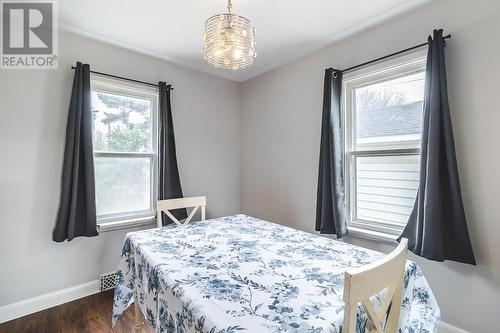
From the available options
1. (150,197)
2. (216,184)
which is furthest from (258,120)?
(150,197)

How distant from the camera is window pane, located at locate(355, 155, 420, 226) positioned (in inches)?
77.3

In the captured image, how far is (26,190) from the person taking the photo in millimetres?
2045

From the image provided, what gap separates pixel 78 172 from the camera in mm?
2170

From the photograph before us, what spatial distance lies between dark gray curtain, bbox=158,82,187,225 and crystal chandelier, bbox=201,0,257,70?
1.23 metres

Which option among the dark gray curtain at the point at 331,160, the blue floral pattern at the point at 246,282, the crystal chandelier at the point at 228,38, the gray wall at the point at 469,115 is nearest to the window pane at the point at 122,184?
the blue floral pattern at the point at 246,282

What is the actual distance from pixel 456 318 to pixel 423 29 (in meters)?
2.04

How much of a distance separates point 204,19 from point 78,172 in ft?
5.52

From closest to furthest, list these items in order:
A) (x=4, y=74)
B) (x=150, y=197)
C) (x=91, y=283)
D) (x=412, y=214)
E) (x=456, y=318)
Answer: (x=456, y=318) < (x=412, y=214) < (x=4, y=74) < (x=91, y=283) < (x=150, y=197)

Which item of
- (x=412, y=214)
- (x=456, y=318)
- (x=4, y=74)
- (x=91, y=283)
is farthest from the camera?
(x=91, y=283)

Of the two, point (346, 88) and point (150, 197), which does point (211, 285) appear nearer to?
point (150, 197)

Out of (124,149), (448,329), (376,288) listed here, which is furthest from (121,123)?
(448,329)

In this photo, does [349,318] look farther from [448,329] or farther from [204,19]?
[204,19]

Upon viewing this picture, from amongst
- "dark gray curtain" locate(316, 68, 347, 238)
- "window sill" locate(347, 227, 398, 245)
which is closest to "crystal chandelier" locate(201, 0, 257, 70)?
"dark gray curtain" locate(316, 68, 347, 238)

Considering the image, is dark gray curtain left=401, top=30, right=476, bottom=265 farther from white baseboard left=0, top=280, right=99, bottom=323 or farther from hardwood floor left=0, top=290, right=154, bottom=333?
white baseboard left=0, top=280, right=99, bottom=323
